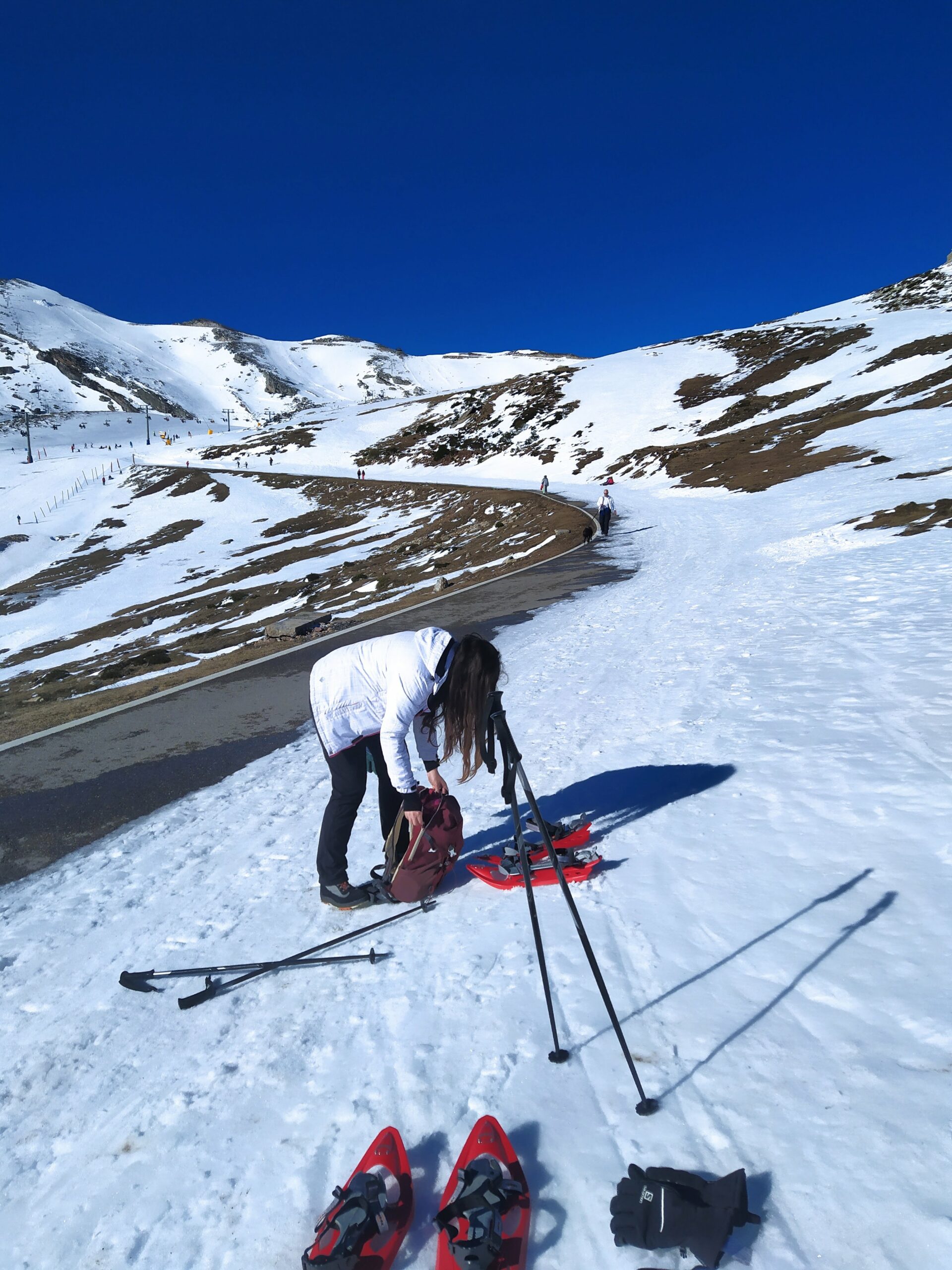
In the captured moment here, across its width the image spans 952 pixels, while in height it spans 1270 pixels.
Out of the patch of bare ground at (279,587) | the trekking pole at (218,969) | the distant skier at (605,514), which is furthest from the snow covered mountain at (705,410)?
the trekking pole at (218,969)

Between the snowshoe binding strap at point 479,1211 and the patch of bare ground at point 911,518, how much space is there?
14867 mm

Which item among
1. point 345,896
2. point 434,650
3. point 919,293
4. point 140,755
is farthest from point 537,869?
point 919,293

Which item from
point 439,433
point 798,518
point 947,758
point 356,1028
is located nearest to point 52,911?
point 356,1028

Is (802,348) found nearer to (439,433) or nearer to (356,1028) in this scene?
(439,433)

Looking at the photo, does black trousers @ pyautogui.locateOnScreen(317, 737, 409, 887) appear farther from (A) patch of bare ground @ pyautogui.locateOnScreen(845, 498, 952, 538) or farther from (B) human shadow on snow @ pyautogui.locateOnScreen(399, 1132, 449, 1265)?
(A) patch of bare ground @ pyautogui.locateOnScreen(845, 498, 952, 538)

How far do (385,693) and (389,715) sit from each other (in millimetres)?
271

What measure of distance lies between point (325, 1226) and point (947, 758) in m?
4.83

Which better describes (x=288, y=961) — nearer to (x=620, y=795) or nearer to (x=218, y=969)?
(x=218, y=969)

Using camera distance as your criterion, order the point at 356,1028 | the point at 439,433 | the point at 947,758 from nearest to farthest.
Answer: the point at 356,1028 → the point at 947,758 → the point at 439,433

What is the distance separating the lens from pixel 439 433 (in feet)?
258

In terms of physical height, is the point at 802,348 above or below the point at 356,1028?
above

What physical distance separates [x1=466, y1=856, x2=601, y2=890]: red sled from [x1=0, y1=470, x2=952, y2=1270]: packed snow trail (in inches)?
2.8

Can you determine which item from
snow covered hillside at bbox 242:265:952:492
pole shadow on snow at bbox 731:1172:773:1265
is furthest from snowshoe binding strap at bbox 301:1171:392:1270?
snow covered hillside at bbox 242:265:952:492

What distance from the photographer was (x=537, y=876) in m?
4.28
